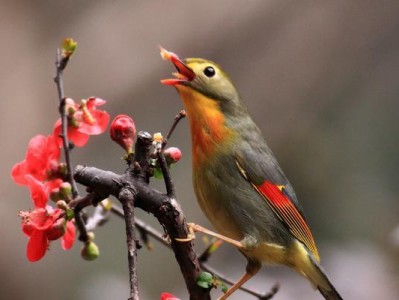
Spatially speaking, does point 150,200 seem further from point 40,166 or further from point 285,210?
point 285,210

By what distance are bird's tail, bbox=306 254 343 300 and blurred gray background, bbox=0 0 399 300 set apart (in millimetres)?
1461

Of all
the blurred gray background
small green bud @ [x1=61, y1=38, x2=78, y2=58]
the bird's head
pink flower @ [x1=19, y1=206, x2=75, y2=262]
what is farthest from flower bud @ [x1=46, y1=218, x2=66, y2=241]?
the blurred gray background

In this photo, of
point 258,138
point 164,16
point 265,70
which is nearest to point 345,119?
point 265,70

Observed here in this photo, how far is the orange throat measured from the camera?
6.37 ft

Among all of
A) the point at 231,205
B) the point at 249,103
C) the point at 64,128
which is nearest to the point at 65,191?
the point at 64,128

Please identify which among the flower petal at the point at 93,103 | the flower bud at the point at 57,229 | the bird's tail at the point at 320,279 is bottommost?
the bird's tail at the point at 320,279

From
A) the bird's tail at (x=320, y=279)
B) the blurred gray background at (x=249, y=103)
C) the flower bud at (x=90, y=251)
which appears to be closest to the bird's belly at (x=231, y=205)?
the bird's tail at (x=320, y=279)

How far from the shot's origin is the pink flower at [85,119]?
5.13 feet

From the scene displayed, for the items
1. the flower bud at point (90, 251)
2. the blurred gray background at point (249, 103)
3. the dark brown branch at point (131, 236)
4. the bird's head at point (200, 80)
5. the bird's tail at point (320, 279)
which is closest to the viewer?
the dark brown branch at point (131, 236)

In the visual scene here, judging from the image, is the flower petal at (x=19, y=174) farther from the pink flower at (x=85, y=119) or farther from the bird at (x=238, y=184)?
the bird at (x=238, y=184)

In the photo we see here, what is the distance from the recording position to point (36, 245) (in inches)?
54.1

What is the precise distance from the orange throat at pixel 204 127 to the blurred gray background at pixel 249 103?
1643 mm

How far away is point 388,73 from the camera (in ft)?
14.8

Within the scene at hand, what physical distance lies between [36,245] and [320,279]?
0.93 meters
